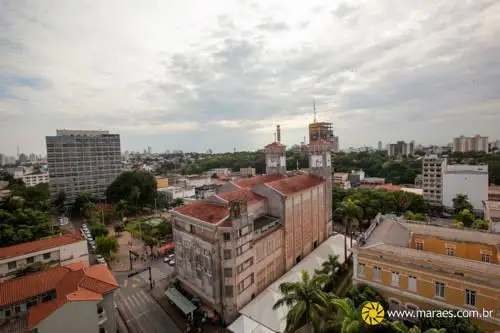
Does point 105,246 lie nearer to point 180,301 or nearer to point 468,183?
point 180,301

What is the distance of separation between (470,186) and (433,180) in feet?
30.4

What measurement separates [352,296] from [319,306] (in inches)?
214

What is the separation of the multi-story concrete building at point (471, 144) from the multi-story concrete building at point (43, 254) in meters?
229

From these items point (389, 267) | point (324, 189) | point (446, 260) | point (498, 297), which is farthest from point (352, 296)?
point (324, 189)

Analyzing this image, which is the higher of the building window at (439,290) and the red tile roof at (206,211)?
the red tile roof at (206,211)

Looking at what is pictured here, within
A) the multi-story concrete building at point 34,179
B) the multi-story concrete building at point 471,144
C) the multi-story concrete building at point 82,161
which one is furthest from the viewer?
the multi-story concrete building at point 471,144

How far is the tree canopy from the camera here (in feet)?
268

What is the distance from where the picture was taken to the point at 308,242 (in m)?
45.3

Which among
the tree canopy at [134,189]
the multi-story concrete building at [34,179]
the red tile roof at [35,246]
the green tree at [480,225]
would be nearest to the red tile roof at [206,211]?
the red tile roof at [35,246]

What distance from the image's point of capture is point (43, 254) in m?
36.1

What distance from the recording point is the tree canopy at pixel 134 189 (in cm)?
8175

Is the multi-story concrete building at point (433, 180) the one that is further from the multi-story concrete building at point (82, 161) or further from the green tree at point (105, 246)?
the multi-story concrete building at point (82, 161)

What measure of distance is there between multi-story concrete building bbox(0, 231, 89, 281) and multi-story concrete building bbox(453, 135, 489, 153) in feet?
750

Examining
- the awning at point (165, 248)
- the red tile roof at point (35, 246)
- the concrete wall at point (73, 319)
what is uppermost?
the red tile roof at point (35, 246)
